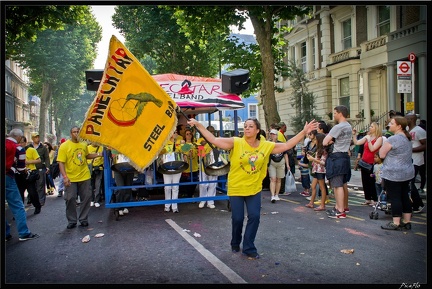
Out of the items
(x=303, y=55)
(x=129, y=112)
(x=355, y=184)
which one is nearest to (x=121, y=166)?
(x=129, y=112)

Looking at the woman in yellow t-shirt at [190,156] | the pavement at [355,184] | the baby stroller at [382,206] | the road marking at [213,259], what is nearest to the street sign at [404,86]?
the pavement at [355,184]

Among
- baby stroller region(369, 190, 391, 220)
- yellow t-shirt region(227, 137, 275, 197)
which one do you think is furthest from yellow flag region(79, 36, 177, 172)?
baby stroller region(369, 190, 391, 220)

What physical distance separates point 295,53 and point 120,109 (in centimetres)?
2402

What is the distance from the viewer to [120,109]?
6.21 meters

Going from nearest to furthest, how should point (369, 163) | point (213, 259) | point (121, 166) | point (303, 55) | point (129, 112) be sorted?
point (213, 259) → point (129, 112) → point (121, 166) → point (369, 163) → point (303, 55)

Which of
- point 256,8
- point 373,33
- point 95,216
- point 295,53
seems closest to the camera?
point 95,216

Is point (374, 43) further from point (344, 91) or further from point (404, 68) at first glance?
point (404, 68)

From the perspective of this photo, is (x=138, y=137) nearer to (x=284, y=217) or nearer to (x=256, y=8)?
(x=284, y=217)

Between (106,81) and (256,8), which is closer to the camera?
(106,81)

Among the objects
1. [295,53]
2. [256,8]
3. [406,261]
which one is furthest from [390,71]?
[406,261]

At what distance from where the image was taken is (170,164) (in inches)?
304

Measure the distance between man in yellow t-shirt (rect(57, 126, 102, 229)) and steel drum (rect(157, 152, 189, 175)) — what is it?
1281 millimetres

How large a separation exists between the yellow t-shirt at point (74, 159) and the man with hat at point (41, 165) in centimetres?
345

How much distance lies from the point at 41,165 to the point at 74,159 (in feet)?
12.8
